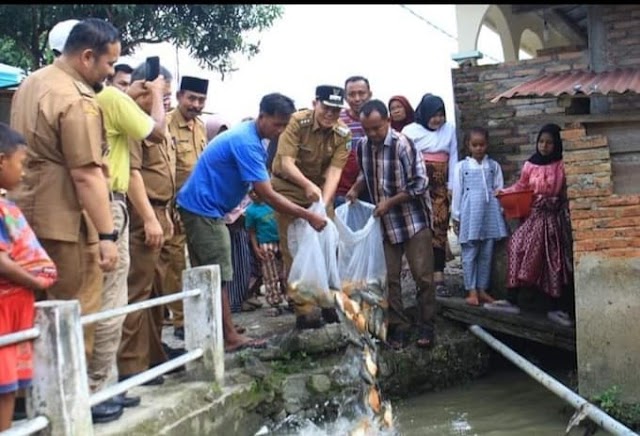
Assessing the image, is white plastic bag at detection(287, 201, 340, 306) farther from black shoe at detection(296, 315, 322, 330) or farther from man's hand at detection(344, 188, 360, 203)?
man's hand at detection(344, 188, 360, 203)

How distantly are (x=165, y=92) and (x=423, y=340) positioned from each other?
2.96 m

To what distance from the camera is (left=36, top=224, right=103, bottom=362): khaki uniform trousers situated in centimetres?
408

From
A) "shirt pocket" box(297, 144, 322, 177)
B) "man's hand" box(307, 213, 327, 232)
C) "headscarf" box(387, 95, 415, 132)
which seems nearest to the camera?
"man's hand" box(307, 213, 327, 232)

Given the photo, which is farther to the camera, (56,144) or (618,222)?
(618,222)

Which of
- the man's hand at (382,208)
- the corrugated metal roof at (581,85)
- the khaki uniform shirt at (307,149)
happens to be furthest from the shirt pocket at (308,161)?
the corrugated metal roof at (581,85)

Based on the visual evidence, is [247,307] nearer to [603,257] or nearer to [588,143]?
[603,257]

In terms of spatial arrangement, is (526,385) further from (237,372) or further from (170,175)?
(170,175)

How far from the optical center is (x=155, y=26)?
52.2 feet

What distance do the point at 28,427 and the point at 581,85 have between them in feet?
14.6

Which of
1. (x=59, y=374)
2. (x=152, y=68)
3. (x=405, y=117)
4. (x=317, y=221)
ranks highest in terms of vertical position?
(x=152, y=68)

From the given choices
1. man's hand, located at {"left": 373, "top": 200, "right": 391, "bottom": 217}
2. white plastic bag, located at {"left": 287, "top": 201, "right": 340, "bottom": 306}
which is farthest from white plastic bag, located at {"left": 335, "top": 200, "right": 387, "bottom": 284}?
white plastic bag, located at {"left": 287, "top": 201, "right": 340, "bottom": 306}

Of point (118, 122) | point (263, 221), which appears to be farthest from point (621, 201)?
point (118, 122)

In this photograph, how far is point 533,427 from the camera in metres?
6.17

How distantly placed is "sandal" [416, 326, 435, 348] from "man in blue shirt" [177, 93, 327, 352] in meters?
1.60
